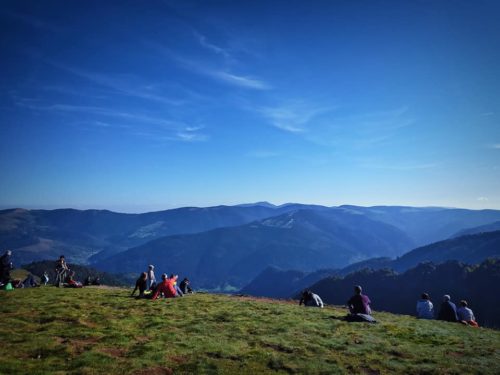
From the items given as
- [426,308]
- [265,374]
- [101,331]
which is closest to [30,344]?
[101,331]

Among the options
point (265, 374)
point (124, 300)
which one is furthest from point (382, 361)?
point (124, 300)

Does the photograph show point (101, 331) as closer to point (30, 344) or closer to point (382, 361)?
point (30, 344)

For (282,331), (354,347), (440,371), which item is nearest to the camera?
(440,371)

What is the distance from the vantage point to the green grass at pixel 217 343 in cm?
1236

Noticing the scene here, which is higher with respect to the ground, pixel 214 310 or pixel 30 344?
pixel 30 344

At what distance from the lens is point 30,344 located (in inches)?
541

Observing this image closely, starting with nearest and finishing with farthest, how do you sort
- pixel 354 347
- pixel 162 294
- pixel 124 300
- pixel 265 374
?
pixel 265 374
pixel 354 347
pixel 124 300
pixel 162 294

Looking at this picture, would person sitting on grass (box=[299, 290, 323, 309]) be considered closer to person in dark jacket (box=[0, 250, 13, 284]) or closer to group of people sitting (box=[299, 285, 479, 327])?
Result: group of people sitting (box=[299, 285, 479, 327])

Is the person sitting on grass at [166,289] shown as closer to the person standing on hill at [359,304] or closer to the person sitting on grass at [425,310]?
the person standing on hill at [359,304]

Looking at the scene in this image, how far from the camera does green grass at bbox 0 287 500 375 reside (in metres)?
12.4

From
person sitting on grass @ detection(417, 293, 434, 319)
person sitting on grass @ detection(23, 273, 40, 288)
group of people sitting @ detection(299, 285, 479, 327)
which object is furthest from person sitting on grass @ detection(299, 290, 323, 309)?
person sitting on grass @ detection(23, 273, 40, 288)

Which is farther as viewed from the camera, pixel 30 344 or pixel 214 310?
pixel 214 310

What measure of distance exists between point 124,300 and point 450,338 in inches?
874

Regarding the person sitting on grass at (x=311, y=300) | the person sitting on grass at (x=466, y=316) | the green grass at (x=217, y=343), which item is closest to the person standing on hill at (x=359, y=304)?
the green grass at (x=217, y=343)
